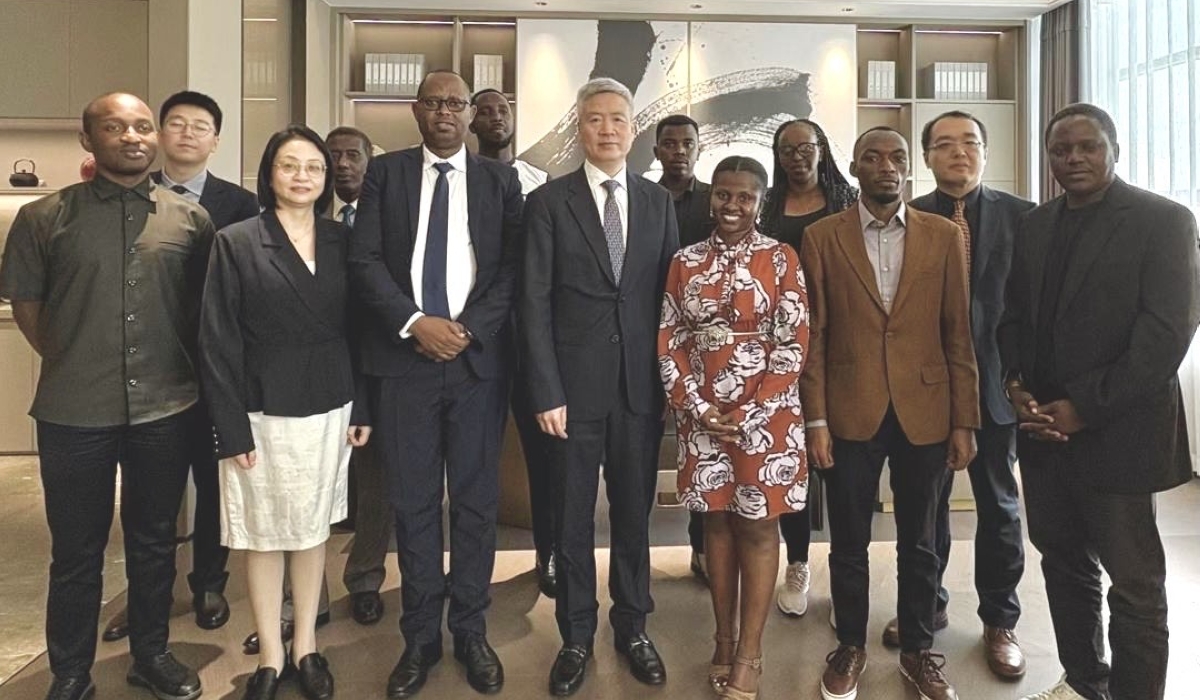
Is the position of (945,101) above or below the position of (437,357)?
above

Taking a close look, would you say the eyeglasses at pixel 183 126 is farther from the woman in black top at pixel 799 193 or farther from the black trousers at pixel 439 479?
the woman in black top at pixel 799 193

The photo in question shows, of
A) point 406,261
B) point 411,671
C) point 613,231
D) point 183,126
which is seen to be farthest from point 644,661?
point 183,126

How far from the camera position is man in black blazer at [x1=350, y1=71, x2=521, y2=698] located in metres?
2.46

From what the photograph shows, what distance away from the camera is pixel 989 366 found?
264 cm

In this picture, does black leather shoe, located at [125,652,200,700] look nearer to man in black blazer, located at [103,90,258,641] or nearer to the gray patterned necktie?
man in black blazer, located at [103,90,258,641]

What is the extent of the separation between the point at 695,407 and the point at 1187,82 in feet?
16.2

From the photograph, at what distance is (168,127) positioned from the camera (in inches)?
118

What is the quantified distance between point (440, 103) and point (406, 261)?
49cm

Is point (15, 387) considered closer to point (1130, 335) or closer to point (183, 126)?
point (183, 126)

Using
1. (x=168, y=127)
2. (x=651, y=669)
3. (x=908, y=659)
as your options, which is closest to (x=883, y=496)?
(x=908, y=659)

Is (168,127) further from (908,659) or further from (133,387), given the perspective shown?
(908,659)

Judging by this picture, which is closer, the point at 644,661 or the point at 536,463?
the point at 644,661

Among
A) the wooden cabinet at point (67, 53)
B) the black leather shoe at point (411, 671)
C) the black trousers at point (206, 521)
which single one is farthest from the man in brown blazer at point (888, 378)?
the wooden cabinet at point (67, 53)

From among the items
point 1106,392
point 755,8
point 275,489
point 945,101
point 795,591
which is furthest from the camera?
point 945,101
